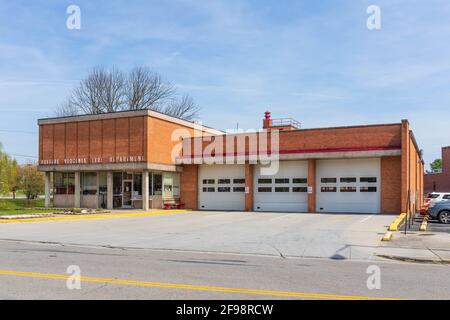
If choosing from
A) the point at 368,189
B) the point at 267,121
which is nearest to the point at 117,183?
the point at 368,189

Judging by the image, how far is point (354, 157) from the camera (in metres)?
29.5

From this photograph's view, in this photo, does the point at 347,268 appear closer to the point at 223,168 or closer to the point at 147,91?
the point at 223,168

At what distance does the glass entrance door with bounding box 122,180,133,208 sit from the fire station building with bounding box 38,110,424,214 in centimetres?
7

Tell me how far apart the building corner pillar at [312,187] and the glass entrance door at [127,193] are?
1280 cm

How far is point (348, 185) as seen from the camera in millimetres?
30125

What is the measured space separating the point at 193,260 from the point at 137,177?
23.7 meters

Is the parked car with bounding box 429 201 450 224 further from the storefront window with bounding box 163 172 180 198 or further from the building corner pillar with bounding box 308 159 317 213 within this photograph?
the storefront window with bounding box 163 172 180 198

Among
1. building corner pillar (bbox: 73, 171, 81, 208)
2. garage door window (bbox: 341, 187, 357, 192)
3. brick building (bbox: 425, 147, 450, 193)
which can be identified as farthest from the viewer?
brick building (bbox: 425, 147, 450, 193)

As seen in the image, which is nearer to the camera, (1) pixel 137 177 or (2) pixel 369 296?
(2) pixel 369 296

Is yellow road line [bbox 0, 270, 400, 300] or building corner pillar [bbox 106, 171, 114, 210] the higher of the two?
building corner pillar [bbox 106, 171, 114, 210]

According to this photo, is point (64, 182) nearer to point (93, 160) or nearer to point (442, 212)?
point (93, 160)

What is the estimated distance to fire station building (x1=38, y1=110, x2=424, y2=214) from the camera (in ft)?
96.1

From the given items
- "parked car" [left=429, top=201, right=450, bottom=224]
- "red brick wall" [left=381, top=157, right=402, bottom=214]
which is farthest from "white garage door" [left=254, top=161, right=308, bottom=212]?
"parked car" [left=429, top=201, right=450, bottom=224]
